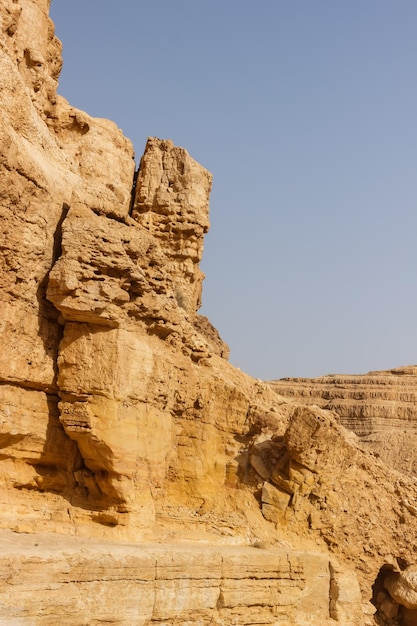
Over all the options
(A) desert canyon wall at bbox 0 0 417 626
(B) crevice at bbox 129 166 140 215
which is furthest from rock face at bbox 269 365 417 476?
(B) crevice at bbox 129 166 140 215

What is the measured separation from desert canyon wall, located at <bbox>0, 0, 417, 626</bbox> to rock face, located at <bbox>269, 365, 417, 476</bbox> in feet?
75.8

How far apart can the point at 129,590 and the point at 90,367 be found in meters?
4.01

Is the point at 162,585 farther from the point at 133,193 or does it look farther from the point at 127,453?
the point at 133,193

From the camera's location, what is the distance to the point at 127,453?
1522 centimetres

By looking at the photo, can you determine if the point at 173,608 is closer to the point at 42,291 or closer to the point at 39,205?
the point at 42,291

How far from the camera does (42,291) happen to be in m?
15.1

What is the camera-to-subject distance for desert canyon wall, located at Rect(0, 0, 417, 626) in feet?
44.8

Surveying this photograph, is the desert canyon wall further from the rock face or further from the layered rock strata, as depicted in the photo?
the rock face

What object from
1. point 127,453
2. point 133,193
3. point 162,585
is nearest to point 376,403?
point 133,193

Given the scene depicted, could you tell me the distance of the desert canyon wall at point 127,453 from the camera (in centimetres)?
1366

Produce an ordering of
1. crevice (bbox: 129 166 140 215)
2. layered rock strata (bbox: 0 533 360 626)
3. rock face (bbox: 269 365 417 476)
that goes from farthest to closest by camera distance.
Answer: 1. rock face (bbox: 269 365 417 476)
2. crevice (bbox: 129 166 140 215)
3. layered rock strata (bbox: 0 533 360 626)

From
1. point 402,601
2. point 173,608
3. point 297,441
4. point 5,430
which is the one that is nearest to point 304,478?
point 297,441

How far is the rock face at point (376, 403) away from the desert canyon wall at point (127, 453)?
75.8 ft

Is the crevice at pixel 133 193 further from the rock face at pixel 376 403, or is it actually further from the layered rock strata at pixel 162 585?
the rock face at pixel 376 403
